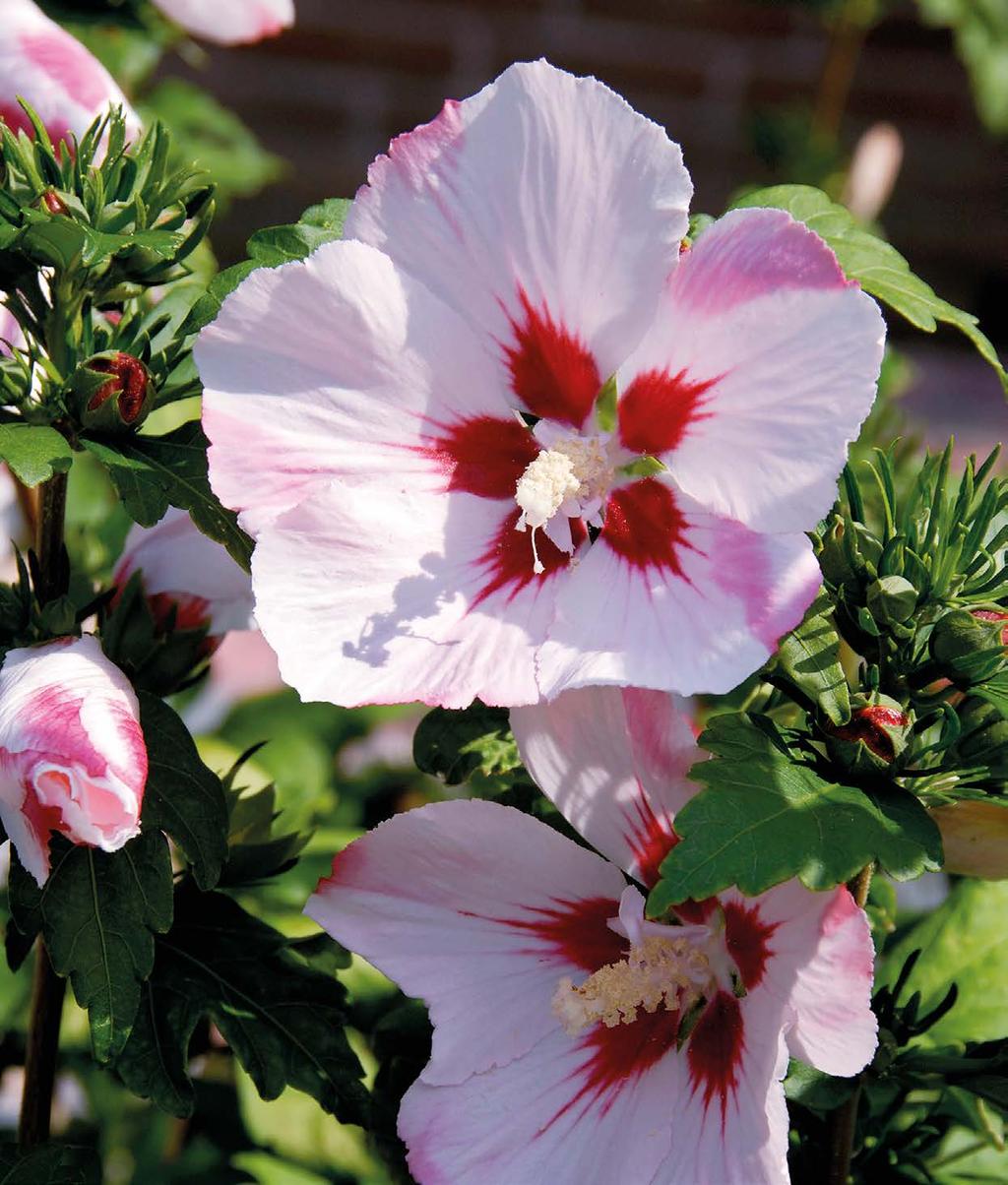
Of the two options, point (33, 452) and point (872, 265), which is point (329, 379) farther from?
point (872, 265)

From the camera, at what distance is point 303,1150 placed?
1224 mm

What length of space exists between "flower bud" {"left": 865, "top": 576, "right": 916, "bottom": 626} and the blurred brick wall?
335cm

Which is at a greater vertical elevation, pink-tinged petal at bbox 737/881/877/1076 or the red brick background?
pink-tinged petal at bbox 737/881/877/1076

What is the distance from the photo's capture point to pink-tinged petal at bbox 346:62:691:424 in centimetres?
76

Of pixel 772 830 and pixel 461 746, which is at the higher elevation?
pixel 772 830

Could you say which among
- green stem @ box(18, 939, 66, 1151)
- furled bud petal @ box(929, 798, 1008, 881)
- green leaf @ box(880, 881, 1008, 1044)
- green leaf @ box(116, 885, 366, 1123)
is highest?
furled bud petal @ box(929, 798, 1008, 881)

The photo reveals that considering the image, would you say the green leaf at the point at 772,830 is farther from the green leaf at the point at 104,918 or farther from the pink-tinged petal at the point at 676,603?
the green leaf at the point at 104,918

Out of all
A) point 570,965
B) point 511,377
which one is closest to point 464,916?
point 570,965

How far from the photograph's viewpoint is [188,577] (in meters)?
0.99

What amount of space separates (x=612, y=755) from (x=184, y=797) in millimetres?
227

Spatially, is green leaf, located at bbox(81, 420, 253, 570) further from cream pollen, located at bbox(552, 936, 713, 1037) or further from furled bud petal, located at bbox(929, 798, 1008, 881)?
furled bud petal, located at bbox(929, 798, 1008, 881)

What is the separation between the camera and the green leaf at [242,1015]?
920mm

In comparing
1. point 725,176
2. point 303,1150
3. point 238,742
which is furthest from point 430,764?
point 725,176

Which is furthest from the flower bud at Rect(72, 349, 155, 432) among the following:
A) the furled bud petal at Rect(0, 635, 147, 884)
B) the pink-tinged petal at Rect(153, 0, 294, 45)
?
the pink-tinged petal at Rect(153, 0, 294, 45)
